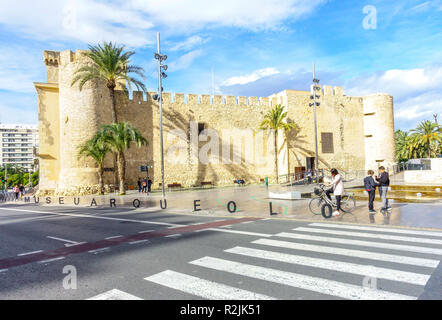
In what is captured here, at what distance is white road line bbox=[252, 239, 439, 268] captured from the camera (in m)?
5.09

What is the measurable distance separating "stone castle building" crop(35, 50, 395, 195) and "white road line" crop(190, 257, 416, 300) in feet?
74.5

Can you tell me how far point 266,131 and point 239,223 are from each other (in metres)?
25.9

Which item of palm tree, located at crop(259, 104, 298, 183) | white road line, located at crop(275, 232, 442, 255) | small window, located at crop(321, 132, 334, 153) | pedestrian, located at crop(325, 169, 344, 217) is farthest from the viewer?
small window, located at crop(321, 132, 334, 153)

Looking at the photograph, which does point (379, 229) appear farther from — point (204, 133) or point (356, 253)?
point (204, 133)

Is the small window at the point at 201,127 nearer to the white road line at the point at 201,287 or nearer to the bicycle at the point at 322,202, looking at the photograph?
the bicycle at the point at 322,202

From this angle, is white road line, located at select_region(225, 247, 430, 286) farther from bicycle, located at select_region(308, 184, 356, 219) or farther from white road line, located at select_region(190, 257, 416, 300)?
bicycle, located at select_region(308, 184, 356, 219)

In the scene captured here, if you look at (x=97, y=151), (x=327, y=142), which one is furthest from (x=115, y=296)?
(x=327, y=142)

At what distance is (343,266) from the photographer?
16.2 feet

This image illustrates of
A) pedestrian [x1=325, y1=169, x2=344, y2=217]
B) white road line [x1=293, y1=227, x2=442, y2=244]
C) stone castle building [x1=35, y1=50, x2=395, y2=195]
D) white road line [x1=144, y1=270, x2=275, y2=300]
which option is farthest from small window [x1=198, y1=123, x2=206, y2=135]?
white road line [x1=144, y1=270, x2=275, y2=300]

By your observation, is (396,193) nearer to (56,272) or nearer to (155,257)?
(155,257)

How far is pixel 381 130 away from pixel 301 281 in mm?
36638

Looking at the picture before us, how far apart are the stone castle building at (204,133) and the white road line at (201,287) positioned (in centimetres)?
2278

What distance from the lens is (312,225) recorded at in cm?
894
